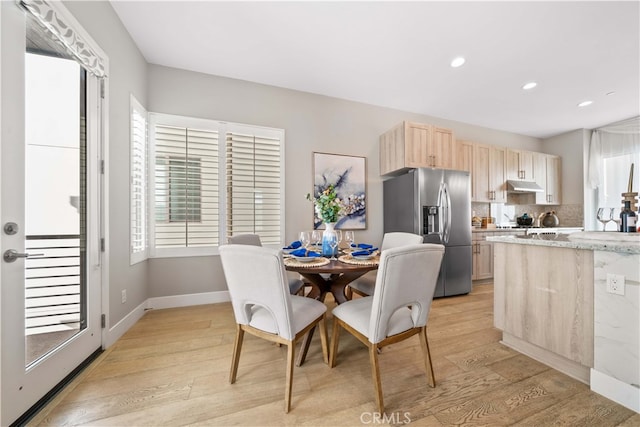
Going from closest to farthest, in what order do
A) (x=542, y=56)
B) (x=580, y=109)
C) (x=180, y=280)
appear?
(x=542, y=56)
(x=180, y=280)
(x=580, y=109)

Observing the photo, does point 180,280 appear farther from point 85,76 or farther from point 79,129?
point 85,76

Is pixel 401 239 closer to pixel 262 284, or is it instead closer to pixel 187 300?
pixel 262 284

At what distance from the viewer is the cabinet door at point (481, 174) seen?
3.89 meters

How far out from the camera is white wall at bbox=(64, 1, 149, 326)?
1815mm

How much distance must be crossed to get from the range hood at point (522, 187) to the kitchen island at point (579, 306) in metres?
3.04

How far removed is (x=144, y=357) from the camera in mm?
1693

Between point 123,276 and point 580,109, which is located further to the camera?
point 580,109

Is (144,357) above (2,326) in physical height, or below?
below

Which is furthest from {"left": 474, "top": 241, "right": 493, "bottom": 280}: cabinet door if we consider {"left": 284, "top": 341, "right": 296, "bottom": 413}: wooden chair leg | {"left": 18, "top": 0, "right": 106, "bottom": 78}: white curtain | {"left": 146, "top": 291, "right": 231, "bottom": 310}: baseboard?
{"left": 18, "top": 0, "right": 106, "bottom": 78}: white curtain


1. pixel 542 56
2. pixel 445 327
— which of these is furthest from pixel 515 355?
pixel 542 56

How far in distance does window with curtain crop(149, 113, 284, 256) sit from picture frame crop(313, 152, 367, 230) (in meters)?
0.55

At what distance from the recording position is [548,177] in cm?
455

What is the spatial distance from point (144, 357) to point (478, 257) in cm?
429

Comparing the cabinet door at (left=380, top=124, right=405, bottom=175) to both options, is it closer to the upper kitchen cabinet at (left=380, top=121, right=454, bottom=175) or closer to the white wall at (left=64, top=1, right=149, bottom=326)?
the upper kitchen cabinet at (left=380, top=121, right=454, bottom=175)
